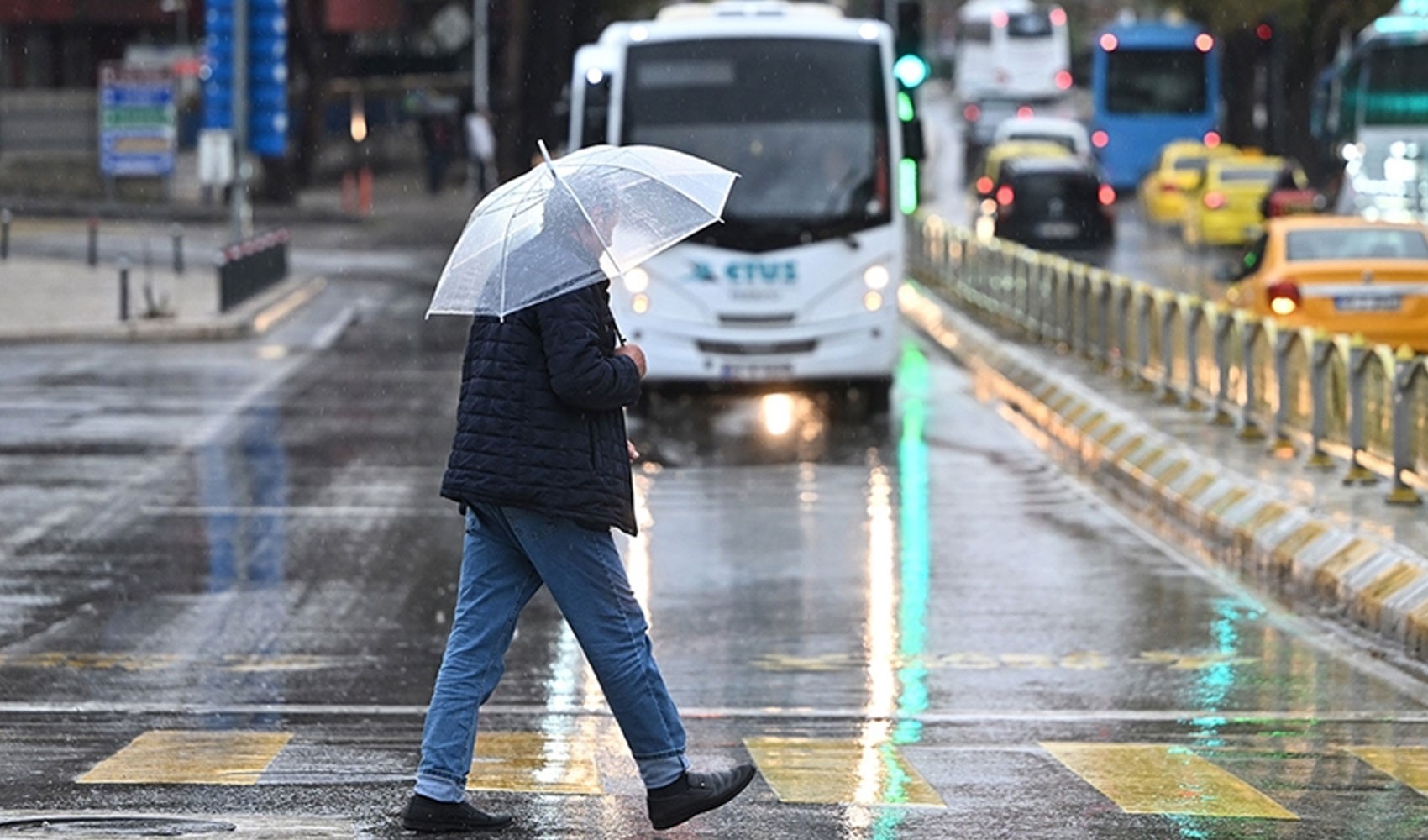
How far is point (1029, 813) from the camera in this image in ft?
23.6

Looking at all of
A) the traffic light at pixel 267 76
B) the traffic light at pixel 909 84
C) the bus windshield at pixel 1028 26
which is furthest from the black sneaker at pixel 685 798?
the bus windshield at pixel 1028 26

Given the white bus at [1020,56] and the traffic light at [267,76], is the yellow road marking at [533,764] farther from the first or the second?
the white bus at [1020,56]

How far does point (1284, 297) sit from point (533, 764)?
1344 cm

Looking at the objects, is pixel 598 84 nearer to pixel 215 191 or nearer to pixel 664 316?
pixel 664 316

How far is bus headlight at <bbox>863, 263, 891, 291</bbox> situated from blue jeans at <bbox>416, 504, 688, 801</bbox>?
43.4 ft

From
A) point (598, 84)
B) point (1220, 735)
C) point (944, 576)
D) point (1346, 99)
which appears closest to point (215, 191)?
point (1346, 99)

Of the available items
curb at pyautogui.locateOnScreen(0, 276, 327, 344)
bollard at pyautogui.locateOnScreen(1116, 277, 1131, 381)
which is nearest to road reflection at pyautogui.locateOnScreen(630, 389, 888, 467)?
bollard at pyautogui.locateOnScreen(1116, 277, 1131, 381)

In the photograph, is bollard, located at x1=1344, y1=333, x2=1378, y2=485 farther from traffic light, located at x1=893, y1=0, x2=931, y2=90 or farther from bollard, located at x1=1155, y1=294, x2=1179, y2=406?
traffic light, located at x1=893, y1=0, x2=931, y2=90

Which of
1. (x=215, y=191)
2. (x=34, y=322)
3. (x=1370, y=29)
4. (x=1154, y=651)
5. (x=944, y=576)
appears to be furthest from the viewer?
(x=215, y=191)

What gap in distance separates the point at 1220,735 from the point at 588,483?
3036 millimetres

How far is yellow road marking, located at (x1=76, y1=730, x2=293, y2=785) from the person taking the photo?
301 inches

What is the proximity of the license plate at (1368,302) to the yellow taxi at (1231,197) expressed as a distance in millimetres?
21862

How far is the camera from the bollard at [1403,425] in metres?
13.5

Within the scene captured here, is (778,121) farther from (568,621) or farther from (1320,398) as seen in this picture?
(568,621)
